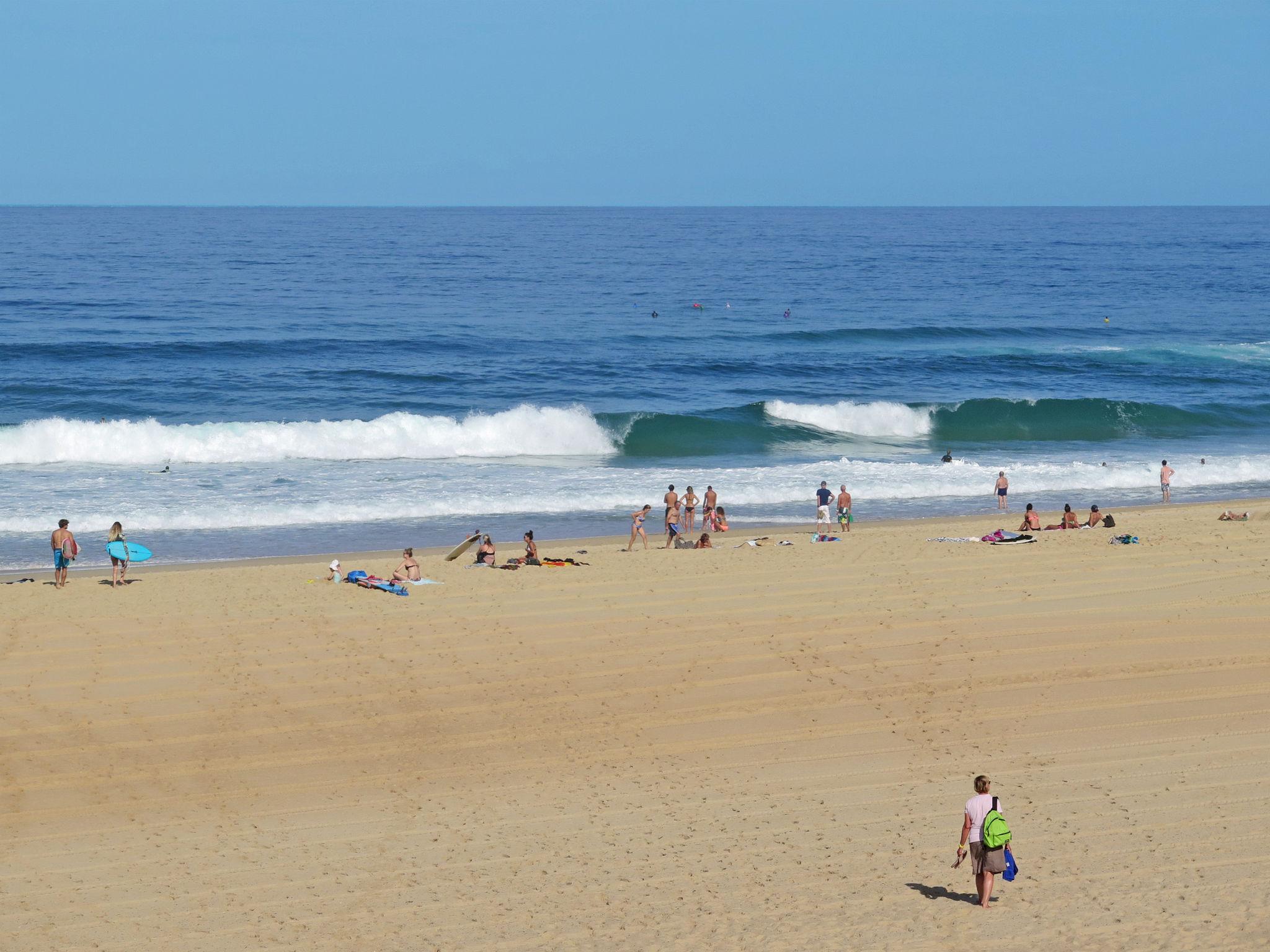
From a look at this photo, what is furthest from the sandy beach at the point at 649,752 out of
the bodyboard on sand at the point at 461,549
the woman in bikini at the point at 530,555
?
the bodyboard on sand at the point at 461,549

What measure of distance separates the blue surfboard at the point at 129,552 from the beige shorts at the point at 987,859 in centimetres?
1289

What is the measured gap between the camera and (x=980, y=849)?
9.44 m

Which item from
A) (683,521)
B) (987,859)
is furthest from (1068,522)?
(987,859)

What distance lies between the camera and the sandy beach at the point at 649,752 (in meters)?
9.44

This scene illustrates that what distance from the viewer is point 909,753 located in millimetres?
12586

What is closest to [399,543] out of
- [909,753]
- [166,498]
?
[166,498]

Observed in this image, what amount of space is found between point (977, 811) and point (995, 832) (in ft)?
0.92

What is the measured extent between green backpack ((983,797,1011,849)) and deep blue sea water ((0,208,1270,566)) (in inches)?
591

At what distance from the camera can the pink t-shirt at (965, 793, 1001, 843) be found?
9.60 metres

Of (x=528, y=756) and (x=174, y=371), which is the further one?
(x=174, y=371)

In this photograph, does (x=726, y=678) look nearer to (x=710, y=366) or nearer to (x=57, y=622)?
(x=57, y=622)

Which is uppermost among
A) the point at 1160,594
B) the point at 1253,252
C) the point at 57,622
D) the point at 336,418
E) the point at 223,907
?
the point at 1253,252

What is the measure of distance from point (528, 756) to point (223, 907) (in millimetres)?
3839

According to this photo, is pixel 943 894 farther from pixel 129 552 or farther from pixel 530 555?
pixel 129 552
